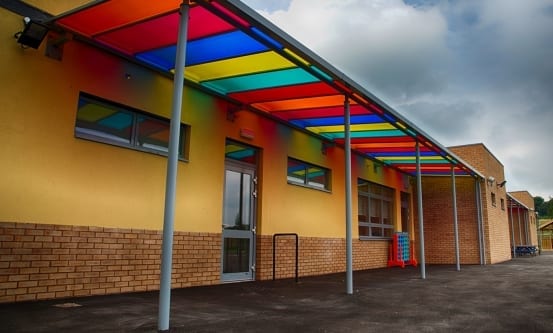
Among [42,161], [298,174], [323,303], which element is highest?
[298,174]

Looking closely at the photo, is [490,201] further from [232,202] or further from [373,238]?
[232,202]

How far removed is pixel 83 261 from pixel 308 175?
5672mm

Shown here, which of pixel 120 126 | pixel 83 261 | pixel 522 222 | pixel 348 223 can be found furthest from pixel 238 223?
pixel 522 222

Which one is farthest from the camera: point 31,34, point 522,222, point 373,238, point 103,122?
point 522,222

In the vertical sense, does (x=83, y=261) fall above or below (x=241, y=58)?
below

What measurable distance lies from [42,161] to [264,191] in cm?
414

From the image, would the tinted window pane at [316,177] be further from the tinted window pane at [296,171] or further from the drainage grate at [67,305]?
the drainage grate at [67,305]

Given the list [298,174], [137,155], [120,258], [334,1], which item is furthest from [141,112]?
[334,1]

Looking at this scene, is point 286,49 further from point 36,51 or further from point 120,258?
point 120,258

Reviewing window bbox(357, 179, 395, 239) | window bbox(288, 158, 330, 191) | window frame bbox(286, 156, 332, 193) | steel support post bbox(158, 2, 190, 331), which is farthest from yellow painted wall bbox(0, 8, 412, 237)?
window bbox(357, 179, 395, 239)

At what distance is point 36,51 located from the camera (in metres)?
4.82

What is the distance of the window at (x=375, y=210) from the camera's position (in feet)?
39.5

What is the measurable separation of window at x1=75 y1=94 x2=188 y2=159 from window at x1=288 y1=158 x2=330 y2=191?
317cm

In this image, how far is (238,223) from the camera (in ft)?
25.0
